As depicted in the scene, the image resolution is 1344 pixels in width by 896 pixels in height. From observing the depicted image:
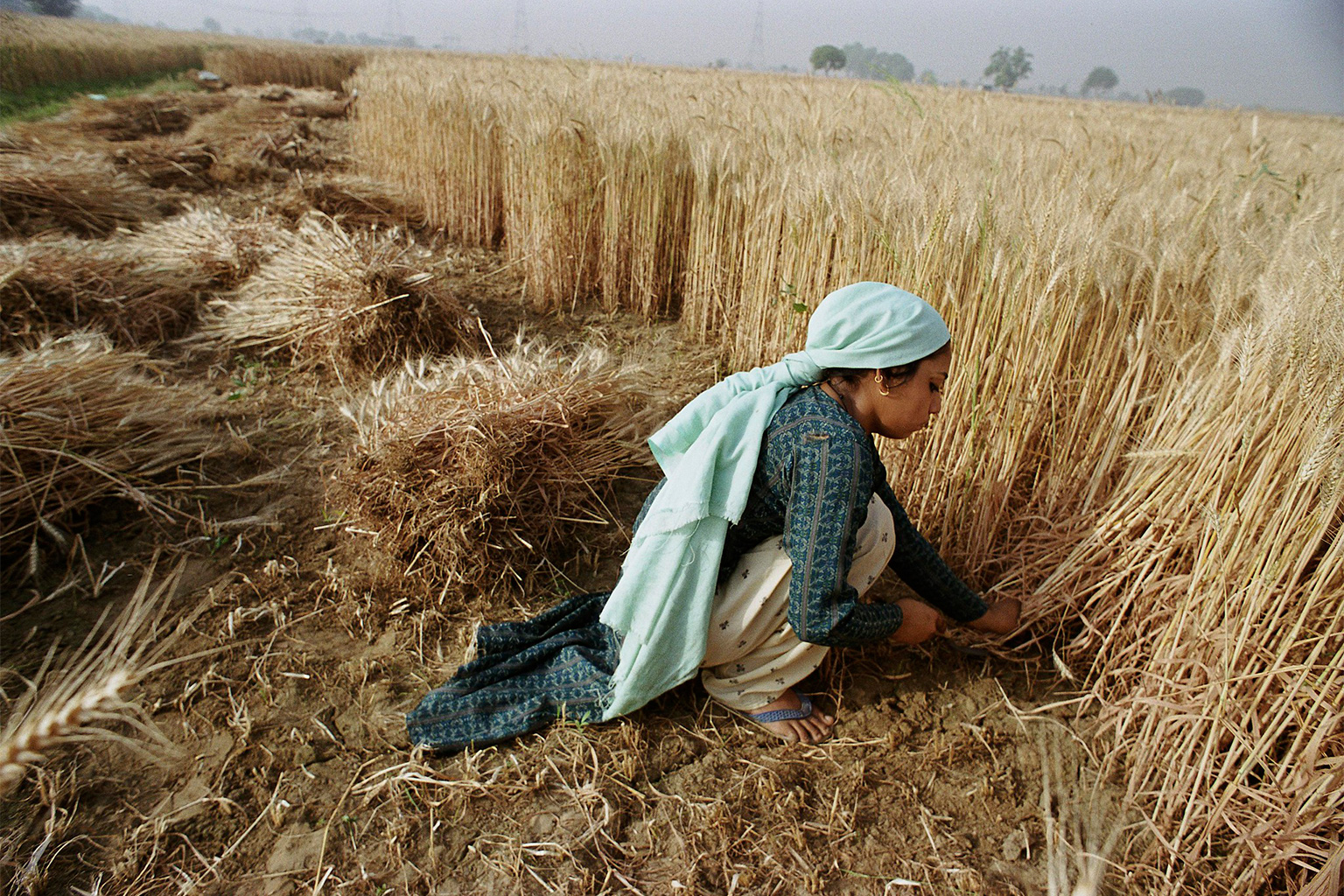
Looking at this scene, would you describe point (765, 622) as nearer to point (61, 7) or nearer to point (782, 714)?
point (782, 714)

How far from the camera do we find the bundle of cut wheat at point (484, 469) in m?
2.14

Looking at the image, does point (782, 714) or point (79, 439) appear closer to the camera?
point (782, 714)

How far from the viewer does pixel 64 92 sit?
1437 centimetres

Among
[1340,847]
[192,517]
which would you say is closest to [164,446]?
[192,517]

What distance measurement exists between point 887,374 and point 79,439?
2.38 metres

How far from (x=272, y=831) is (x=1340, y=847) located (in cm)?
183

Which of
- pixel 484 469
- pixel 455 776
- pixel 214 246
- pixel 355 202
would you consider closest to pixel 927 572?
pixel 455 776

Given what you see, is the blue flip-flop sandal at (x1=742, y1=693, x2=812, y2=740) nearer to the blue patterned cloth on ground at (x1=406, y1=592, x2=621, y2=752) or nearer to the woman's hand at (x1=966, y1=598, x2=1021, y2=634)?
the blue patterned cloth on ground at (x1=406, y1=592, x2=621, y2=752)

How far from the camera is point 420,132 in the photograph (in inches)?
215

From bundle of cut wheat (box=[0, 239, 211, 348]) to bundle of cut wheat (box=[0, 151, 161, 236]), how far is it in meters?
0.89

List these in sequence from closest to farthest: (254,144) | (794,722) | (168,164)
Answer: (794,722) → (168,164) → (254,144)

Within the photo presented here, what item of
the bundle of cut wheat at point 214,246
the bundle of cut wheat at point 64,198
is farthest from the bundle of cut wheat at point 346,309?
the bundle of cut wheat at point 64,198

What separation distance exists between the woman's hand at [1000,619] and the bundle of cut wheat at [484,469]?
113cm

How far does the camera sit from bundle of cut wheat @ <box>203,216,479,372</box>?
326cm
